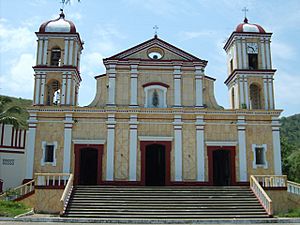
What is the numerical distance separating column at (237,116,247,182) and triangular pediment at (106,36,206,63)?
5051 millimetres

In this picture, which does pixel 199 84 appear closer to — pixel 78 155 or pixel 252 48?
pixel 252 48

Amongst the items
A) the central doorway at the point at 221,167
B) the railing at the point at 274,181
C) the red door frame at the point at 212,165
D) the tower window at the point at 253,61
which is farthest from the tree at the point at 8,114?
the railing at the point at 274,181

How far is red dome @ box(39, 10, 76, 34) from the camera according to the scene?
25.6 metres

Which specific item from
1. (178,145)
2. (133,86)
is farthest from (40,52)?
(178,145)

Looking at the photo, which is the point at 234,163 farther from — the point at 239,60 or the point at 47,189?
the point at 47,189

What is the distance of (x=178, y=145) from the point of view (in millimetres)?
23859

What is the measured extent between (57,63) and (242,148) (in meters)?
13.5

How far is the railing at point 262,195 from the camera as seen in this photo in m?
18.3

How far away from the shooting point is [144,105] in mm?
24656

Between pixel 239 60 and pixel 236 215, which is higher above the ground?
pixel 239 60

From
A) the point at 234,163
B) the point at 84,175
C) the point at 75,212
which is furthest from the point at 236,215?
the point at 84,175

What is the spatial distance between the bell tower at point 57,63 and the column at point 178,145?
272 inches

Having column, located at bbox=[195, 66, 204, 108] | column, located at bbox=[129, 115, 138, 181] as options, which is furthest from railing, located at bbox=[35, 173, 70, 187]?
column, located at bbox=[195, 66, 204, 108]

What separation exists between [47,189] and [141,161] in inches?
248
